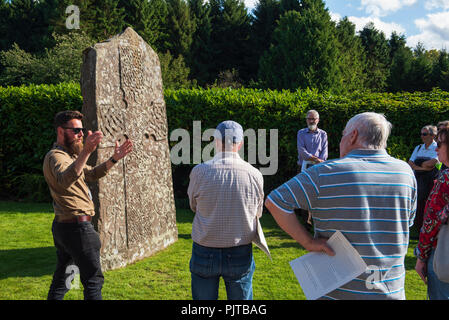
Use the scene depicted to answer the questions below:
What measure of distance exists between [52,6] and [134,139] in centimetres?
2947

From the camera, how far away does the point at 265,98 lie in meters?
9.51

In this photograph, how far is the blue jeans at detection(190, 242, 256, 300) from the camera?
3.10 m

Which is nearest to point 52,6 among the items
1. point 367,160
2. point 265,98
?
point 265,98

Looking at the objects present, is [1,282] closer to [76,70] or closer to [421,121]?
[421,121]

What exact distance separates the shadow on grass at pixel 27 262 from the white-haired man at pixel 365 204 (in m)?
4.48

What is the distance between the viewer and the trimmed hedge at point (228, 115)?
898 centimetres

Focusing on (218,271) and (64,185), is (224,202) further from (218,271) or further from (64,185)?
(64,185)

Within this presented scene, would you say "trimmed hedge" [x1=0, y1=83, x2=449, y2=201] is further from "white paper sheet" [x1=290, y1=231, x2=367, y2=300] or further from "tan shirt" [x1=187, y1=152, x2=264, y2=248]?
"white paper sheet" [x1=290, y1=231, x2=367, y2=300]

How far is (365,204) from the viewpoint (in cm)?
Answer: 228

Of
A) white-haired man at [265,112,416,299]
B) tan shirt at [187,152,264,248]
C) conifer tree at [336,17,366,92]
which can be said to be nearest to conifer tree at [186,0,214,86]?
conifer tree at [336,17,366,92]

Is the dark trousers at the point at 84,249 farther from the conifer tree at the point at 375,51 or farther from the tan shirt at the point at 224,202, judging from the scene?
the conifer tree at the point at 375,51

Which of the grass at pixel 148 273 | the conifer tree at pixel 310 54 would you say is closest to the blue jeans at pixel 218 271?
the grass at pixel 148 273

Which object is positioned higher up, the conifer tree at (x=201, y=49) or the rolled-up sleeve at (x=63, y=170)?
the conifer tree at (x=201, y=49)

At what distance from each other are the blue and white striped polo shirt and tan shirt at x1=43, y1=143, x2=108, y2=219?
2001 millimetres
